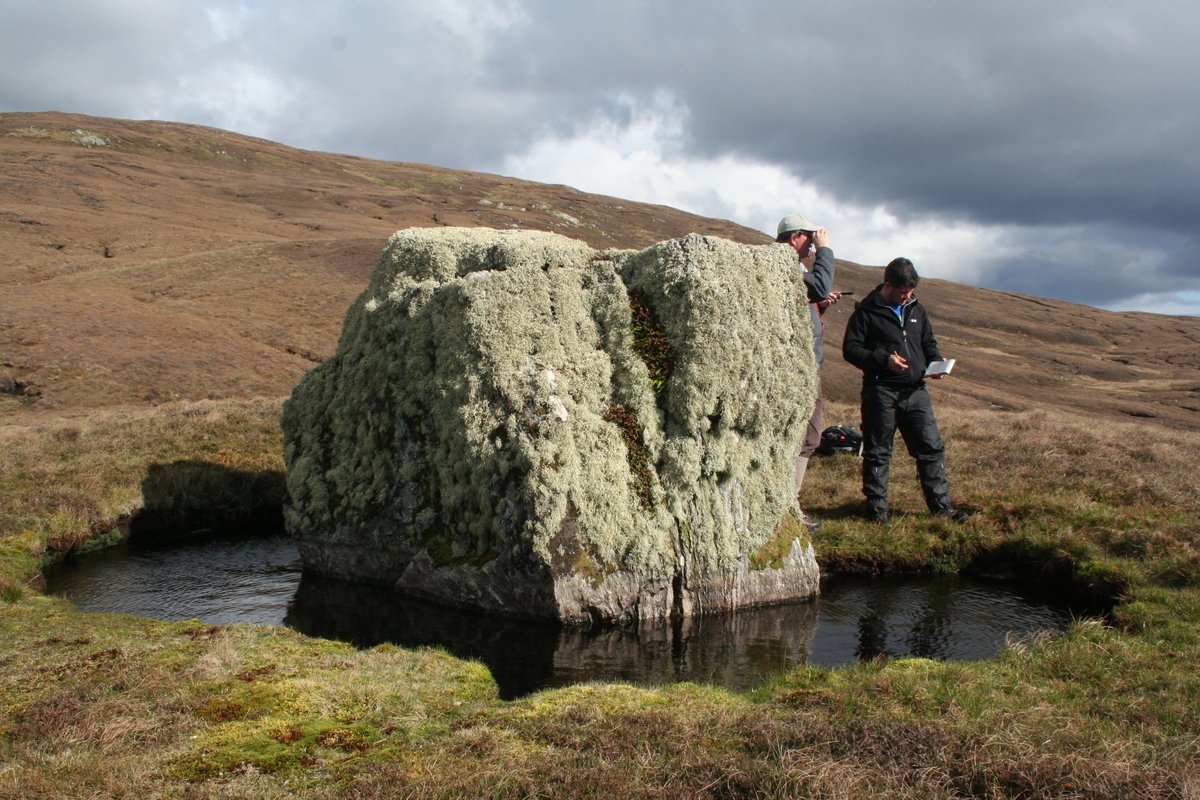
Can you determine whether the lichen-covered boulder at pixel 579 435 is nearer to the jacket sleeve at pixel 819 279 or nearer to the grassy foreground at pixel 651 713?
the jacket sleeve at pixel 819 279

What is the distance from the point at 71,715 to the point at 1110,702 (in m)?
9.43

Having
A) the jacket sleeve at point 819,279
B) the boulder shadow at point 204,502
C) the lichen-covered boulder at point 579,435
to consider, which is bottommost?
the boulder shadow at point 204,502

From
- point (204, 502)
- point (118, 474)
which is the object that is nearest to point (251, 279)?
point (118, 474)

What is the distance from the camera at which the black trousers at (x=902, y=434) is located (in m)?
15.1

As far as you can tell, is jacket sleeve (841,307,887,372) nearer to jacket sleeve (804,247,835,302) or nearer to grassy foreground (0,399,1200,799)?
jacket sleeve (804,247,835,302)

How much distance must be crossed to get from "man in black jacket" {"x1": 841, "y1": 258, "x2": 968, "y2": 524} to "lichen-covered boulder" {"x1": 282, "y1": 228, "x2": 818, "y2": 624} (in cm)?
116

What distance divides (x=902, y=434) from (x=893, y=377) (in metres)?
1.08

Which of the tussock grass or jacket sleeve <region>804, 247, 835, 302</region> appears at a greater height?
jacket sleeve <region>804, 247, 835, 302</region>

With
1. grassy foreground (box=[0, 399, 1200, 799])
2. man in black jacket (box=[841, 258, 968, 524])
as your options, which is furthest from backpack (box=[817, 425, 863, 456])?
grassy foreground (box=[0, 399, 1200, 799])

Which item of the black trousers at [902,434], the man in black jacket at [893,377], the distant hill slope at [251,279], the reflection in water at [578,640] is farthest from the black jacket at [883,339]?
the distant hill slope at [251,279]

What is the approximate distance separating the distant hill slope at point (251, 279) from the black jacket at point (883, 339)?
100 feet

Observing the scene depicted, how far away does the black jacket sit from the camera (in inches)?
590

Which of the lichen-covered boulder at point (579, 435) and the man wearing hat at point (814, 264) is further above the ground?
the man wearing hat at point (814, 264)

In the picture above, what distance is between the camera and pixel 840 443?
2092 cm
